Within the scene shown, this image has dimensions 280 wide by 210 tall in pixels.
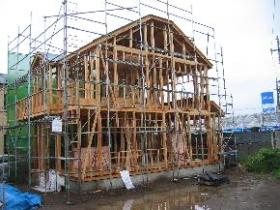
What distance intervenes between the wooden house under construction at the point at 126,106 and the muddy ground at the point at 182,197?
40.2 inches

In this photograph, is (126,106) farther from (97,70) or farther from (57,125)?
(57,125)

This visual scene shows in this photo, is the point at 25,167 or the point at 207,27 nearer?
the point at 25,167

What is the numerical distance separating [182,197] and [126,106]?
15.6ft

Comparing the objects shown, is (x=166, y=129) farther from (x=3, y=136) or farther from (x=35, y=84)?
(x=3, y=136)

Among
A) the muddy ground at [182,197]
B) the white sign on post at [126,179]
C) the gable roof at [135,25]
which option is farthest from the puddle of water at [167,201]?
the gable roof at [135,25]

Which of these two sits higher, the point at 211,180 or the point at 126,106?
the point at 126,106

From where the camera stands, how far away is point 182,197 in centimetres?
1434

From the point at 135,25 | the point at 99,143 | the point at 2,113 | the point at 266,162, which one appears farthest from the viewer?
the point at 2,113

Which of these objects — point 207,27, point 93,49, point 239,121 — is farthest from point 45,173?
point 239,121

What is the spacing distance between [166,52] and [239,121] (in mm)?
16307

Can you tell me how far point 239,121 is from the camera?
3359cm

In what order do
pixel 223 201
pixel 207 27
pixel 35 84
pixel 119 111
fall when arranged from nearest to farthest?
1. pixel 223 201
2. pixel 119 111
3. pixel 35 84
4. pixel 207 27

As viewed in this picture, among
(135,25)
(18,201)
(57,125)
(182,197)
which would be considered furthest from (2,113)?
(182,197)

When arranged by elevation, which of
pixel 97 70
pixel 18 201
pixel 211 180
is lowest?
pixel 211 180
